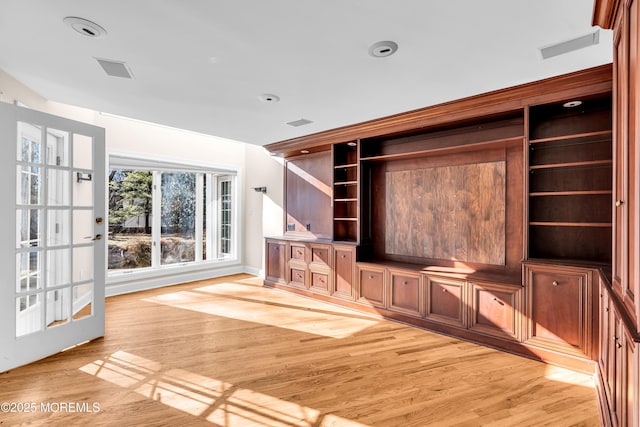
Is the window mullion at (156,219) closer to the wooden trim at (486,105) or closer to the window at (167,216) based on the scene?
the window at (167,216)

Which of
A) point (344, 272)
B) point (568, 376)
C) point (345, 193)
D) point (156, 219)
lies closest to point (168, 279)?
point (156, 219)

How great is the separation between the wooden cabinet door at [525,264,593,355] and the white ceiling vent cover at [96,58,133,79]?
155 inches

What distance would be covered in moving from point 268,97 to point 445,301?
114 inches

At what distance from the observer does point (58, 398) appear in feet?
7.30

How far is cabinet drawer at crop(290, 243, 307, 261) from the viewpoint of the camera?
514cm

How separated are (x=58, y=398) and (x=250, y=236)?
4562 mm

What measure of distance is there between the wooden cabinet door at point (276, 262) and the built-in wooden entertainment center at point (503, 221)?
0.62ft

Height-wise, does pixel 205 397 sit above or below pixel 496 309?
below

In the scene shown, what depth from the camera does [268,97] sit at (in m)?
3.30

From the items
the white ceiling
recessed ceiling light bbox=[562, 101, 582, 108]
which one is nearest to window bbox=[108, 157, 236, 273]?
the white ceiling

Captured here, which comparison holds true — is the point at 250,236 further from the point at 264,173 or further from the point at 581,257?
the point at 581,257

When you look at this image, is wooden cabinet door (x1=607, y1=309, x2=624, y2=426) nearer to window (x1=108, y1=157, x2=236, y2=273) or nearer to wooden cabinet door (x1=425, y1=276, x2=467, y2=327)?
wooden cabinet door (x1=425, y1=276, x2=467, y2=327)

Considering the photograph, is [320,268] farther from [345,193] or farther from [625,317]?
[625,317]

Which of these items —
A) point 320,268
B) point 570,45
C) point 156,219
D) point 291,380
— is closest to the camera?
point 570,45
